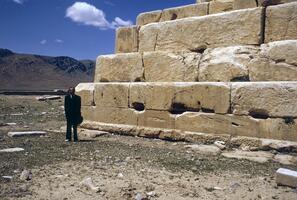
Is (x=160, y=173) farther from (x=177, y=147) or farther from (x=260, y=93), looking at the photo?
(x=260, y=93)

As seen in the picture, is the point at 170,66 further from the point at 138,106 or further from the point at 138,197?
the point at 138,197

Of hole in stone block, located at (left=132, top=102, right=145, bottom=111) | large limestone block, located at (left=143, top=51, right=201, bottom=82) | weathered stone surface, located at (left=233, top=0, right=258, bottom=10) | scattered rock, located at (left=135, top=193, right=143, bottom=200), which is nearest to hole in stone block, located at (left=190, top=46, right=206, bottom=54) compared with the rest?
large limestone block, located at (left=143, top=51, right=201, bottom=82)

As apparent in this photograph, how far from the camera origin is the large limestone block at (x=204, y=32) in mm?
6801

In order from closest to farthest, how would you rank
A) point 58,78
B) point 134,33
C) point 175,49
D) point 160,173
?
1. point 160,173
2. point 175,49
3. point 134,33
4. point 58,78

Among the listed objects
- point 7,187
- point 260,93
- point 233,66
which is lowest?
point 7,187

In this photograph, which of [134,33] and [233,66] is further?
[134,33]

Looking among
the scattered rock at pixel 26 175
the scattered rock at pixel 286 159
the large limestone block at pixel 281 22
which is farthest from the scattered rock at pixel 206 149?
the scattered rock at pixel 26 175

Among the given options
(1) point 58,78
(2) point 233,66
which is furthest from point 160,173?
(1) point 58,78

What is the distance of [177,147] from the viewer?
6605 millimetres

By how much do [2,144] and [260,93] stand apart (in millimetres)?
4465

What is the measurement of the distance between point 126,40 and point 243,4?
2.82 meters

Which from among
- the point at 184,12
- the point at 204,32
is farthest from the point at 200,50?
the point at 184,12

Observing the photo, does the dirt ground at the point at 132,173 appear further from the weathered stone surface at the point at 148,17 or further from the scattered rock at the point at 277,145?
the weathered stone surface at the point at 148,17

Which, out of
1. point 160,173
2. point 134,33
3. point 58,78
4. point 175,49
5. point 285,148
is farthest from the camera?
point 58,78
